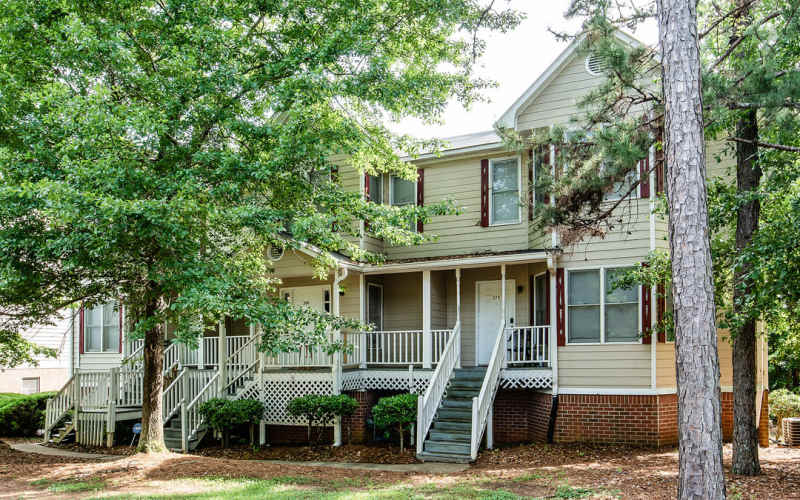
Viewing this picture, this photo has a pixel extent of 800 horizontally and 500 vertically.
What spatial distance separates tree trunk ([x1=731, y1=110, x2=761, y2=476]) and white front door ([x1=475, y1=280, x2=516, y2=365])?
20.2ft

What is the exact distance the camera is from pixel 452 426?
13.6 metres

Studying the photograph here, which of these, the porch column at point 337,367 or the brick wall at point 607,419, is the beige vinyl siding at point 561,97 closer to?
the porch column at point 337,367

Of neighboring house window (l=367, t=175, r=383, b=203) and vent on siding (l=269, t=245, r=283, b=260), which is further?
neighboring house window (l=367, t=175, r=383, b=203)

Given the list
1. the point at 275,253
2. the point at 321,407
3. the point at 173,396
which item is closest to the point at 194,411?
the point at 173,396

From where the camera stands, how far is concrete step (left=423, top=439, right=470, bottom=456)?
13.0 meters

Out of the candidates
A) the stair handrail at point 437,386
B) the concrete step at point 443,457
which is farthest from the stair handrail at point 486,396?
the stair handrail at point 437,386

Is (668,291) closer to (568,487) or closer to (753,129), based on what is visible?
(753,129)

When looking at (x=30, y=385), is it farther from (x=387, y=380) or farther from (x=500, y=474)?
(x=500, y=474)

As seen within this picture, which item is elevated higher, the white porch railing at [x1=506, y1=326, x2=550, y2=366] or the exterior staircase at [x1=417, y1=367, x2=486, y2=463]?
the white porch railing at [x1=506, y1=326, x2=550, y2=366]

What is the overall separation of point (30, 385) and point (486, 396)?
18.0 meters

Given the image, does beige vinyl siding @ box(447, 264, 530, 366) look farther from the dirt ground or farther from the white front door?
the dirt ground

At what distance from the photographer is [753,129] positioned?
11.1 metres

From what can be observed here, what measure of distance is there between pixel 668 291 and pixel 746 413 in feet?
12.4

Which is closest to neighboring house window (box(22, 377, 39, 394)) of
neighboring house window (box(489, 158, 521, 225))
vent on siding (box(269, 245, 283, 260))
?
Result: vent on siding (box(269, 245, 283, 260))
